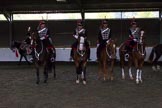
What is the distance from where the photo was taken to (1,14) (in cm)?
2831

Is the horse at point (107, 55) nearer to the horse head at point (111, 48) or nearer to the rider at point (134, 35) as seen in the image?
the horse head at point (111, 48)

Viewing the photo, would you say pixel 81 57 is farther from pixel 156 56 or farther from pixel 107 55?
pixel 156 56

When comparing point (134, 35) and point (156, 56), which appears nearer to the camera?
point (134, 35)

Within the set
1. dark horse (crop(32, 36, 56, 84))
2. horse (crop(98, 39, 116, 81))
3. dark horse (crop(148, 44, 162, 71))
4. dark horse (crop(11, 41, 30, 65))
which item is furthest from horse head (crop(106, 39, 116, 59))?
dark horse (crop(11, 41, 30, 65))

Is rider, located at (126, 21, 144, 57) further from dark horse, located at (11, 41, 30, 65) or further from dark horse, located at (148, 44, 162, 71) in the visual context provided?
dark horse, located at (11, 41, 30, 65)

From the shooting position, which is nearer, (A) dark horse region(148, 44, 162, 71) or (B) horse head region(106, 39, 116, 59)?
(B) horse head region(106, 39, 116, 59)

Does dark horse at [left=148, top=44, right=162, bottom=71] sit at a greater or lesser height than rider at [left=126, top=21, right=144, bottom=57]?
lesser

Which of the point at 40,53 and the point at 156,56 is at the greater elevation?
the point at 40,53

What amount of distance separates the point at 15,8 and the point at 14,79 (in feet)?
28.6

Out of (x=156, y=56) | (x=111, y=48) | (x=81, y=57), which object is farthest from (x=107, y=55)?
(x=156, y=56)

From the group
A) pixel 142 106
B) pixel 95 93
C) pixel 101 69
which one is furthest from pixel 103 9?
pixel 142 106

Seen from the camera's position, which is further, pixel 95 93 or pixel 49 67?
pixel 49 67

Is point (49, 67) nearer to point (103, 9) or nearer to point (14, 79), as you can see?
point (14, 79)

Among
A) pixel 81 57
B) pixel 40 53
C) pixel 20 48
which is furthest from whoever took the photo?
pixel 20 48
